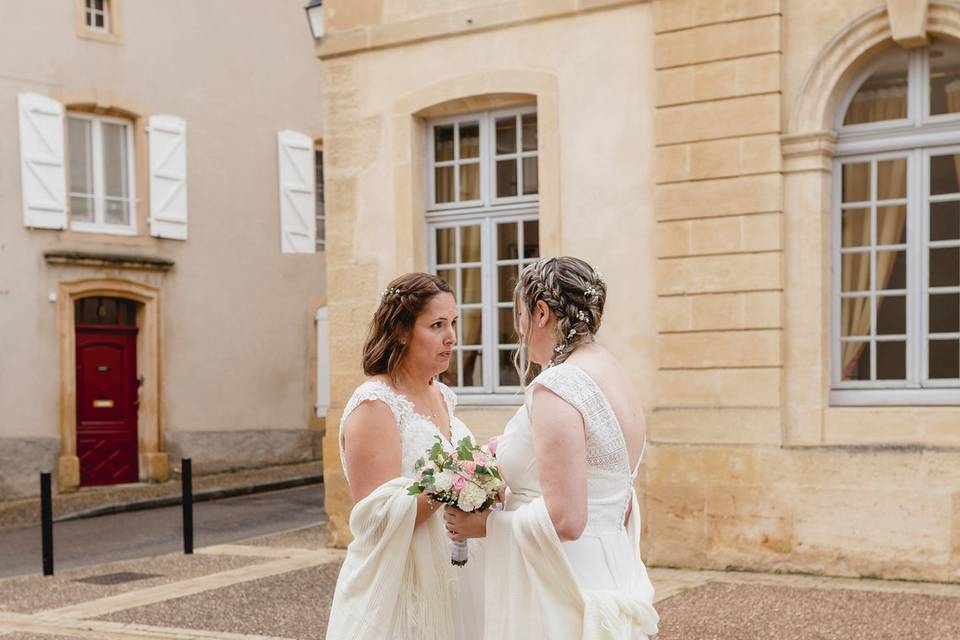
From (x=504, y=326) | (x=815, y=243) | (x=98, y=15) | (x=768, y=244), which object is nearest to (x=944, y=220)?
(x=815, y=243)

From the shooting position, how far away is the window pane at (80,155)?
15930mm

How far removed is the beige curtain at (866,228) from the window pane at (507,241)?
2429 millimetres

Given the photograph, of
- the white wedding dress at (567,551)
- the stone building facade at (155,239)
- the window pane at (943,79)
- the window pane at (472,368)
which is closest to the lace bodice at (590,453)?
the white wedding dress at (567,551)

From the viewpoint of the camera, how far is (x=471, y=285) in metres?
9.55

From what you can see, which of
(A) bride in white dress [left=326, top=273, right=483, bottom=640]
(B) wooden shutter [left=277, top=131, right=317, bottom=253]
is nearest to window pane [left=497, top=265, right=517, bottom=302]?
(A) bride in white dress [left=326, top=273, right=483, bottom=640]

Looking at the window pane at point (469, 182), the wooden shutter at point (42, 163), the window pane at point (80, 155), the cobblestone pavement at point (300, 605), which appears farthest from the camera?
the window pane at point (80, 155)

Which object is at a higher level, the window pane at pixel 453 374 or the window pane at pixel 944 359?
the window pane at pixel 944 359

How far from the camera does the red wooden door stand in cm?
1595

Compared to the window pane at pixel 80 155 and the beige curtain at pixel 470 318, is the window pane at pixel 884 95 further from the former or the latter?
the window pane at pixel 80 155

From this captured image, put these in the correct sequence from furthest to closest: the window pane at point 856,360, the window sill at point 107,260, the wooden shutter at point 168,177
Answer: the wooden shutter at point 168,177 < the window sill at point 107,260 < the window pane at point 856,360

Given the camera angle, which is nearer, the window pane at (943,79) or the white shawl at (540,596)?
the white shawl at (540,596)

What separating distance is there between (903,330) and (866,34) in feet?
6.06

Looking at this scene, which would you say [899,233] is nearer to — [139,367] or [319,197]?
[139,367]

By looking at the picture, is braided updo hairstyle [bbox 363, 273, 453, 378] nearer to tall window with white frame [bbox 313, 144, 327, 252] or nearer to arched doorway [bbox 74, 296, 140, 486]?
arched doorway [bbox 74, 296, 140, 486]
